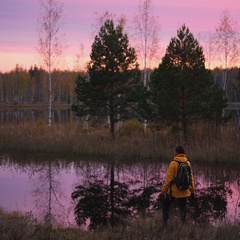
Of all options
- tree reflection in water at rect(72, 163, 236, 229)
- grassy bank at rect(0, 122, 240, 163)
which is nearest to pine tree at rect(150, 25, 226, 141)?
grassy bank at rect(0, 122, 240, 163)

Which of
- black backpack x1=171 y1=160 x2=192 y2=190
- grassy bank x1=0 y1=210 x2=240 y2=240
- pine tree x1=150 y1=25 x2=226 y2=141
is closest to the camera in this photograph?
grassy bank x1=0 y1=210 x2=240 y2=240

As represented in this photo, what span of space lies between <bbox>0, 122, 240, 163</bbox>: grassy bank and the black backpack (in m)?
11.9

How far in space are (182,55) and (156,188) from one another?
30.6ft

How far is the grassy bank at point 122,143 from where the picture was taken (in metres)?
20.8

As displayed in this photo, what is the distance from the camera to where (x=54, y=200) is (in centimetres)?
1273

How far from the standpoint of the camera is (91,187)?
14.8 metres

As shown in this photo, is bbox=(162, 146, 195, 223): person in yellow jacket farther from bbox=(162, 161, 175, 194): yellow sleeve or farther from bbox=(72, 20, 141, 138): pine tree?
bbox=(72, 20, 141, 138): pine tree

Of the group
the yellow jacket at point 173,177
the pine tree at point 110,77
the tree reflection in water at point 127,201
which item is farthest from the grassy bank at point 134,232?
the pine tree at point 110,77

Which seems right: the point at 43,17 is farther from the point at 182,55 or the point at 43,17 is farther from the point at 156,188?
the point at 156,188

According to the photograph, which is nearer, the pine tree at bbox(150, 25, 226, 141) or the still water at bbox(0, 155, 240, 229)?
the still water at bbox(0, 155, 240, 229)

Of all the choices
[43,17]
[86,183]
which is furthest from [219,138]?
[43,17]

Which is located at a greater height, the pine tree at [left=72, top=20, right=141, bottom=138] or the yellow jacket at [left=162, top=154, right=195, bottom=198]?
the pine tree at [left=72, top=20, right=141, bottom=138]

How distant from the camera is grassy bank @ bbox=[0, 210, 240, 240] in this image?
764 centimetres

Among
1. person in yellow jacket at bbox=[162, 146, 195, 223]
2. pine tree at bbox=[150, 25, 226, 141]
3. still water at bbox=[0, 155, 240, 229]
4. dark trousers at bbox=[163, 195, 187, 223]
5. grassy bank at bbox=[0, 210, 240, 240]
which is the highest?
pine tree at bbox=[150, 25, 226, 141]
